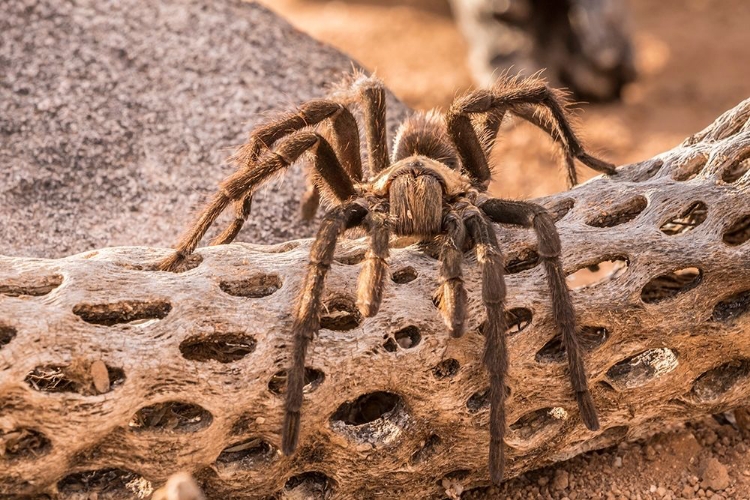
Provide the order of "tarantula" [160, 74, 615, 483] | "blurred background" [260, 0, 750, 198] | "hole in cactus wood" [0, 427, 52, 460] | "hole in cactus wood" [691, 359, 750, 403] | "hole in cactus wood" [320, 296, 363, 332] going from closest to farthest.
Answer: "hole in cactus wood" [0, 427, 52, 460] < "tarantula" [160, 74, 615, 483] < "hole in cactus wood" [320, 296, 363, 332] < "hole in cactus wood" [691, 359, 750, 403] < "blurred background" [260, 0, 750, 198]

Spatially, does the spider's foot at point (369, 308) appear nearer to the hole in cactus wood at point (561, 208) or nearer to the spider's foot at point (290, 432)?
the spider's foot at point (290, 432)

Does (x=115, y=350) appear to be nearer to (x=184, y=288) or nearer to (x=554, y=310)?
(x=184, y=288)

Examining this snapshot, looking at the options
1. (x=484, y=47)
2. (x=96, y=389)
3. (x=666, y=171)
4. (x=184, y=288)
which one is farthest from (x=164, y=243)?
(x=484, y=47)

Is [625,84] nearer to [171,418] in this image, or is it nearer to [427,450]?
[427,450]

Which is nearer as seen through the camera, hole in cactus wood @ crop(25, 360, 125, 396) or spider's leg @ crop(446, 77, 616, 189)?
hole in cactus wood @ crop(25, 360, 125, 396)

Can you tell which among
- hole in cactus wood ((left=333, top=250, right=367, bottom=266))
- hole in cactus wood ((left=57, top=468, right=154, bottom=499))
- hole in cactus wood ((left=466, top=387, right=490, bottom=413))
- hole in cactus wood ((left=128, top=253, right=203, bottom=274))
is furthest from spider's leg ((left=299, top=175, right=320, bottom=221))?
hole in cactus wood ((left=57, top=468, right=154, bottom=499))

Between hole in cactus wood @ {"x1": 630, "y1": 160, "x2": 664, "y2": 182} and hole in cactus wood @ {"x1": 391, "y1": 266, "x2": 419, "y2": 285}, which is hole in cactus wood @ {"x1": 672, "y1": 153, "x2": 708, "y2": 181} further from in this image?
hole in cactus wood @ {"x1": 391, "y1": 266, "x2": 419, "y2": 285}

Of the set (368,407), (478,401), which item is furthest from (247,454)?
(478,401)

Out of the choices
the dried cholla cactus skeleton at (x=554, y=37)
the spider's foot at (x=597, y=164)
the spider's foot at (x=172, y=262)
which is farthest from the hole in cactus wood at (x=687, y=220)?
the dried cholla cactus skeleton at (x=554, y=37)
